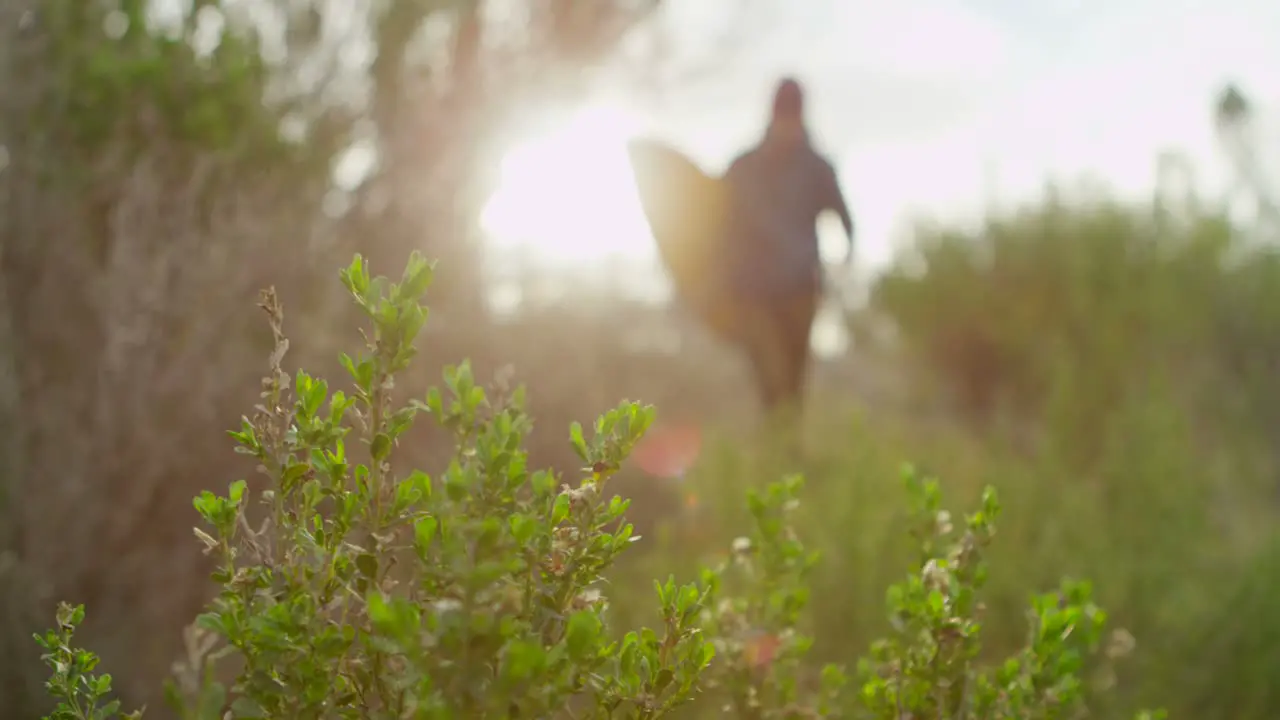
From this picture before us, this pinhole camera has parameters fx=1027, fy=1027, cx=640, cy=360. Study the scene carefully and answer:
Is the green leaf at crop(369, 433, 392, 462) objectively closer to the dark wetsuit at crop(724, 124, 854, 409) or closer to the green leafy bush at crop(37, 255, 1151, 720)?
the green leafy bush at crop(37, 255, 1151, 720)

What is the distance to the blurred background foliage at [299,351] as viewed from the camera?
4.02 metres

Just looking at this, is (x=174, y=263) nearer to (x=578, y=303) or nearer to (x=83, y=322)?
(x=83, y=322)

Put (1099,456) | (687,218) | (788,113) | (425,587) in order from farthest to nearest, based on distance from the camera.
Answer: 1. (1099,456)
2. (687,218)
3. (788,113)
4. (425,587)

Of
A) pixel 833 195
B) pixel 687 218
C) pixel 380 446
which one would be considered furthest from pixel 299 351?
pixel 380 446

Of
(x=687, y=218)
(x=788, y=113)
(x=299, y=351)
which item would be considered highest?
(x=788, y=113)

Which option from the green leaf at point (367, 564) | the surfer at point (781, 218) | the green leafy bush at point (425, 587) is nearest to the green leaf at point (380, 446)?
the green leafy bush at point (425, 587)

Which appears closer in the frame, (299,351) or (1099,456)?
(299,351)

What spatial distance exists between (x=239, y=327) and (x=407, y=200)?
1.16m

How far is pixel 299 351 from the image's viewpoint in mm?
4879

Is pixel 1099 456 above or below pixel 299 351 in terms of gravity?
above

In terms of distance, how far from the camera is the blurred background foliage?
402 cm

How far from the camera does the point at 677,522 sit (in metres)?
5.26

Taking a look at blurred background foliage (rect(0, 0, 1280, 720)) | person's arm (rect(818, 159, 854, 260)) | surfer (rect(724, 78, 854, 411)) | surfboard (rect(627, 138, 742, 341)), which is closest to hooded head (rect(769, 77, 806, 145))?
surfer (rect(724, 78, 854, 411))

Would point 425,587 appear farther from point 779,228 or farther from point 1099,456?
point 1099,456
